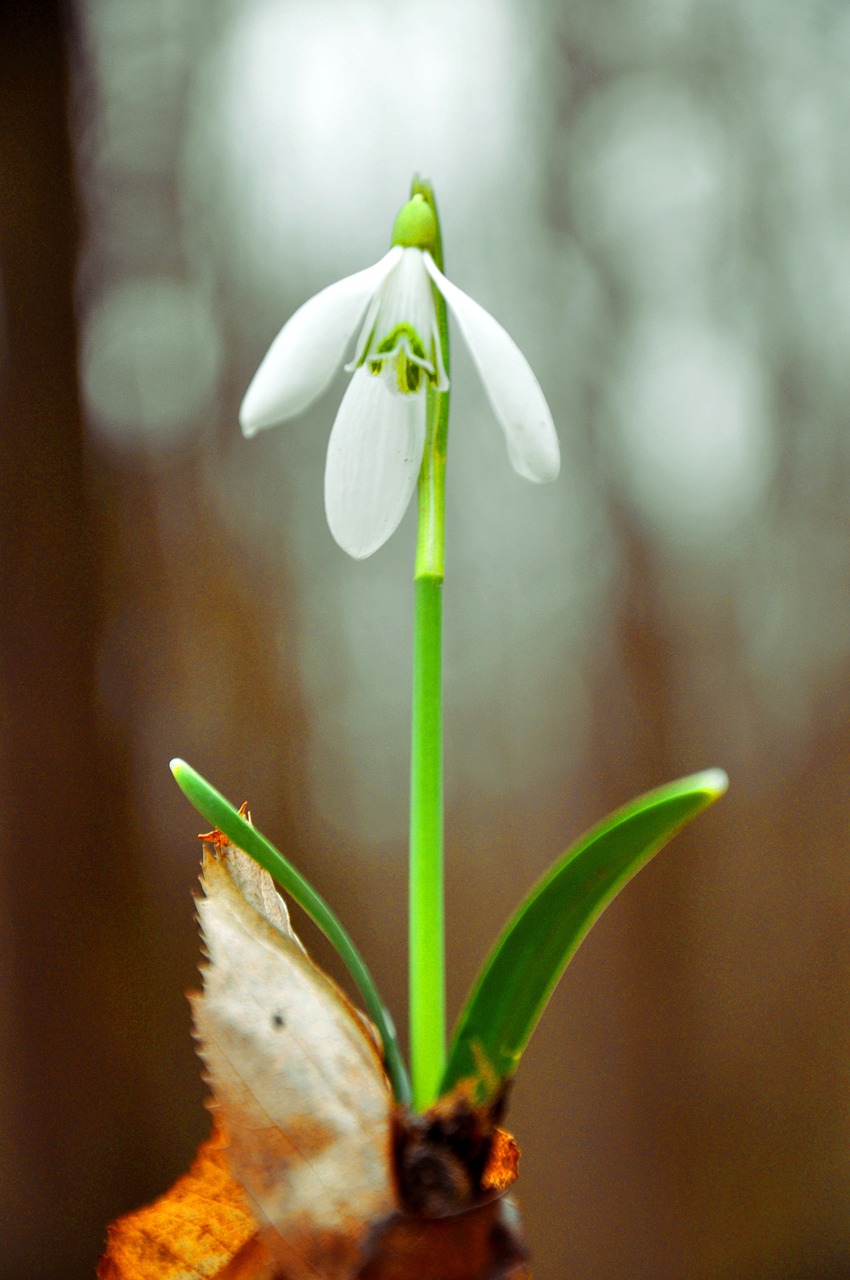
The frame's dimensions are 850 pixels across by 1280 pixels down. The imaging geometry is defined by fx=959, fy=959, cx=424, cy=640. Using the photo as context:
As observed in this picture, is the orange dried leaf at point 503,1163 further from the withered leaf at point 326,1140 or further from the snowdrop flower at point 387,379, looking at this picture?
the snowdrop flower at point 387,379

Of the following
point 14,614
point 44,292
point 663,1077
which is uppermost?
point 44,292

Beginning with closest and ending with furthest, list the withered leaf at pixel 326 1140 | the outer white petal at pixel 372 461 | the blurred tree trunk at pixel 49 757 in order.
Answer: the withered leaf at pixel 326 1140
the outer white petal at pixel 372 461
the blurred tree trunk at pixel 49 757

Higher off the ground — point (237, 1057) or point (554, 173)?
point (554, 173)

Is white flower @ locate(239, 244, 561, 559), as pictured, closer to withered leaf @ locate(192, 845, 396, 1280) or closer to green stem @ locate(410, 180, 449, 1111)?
green stem @ locate(410, 180, 449, 1111)

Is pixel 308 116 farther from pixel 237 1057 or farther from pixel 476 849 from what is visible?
pixel 237 1057

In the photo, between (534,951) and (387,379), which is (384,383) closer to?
(387,379)

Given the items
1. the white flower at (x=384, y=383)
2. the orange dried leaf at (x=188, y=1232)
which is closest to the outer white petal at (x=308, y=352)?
the white flower at (x=384, y=383)

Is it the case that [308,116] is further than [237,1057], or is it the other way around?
[308,116]

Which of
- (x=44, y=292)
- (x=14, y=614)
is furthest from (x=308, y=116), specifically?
(x=14, y=614)
